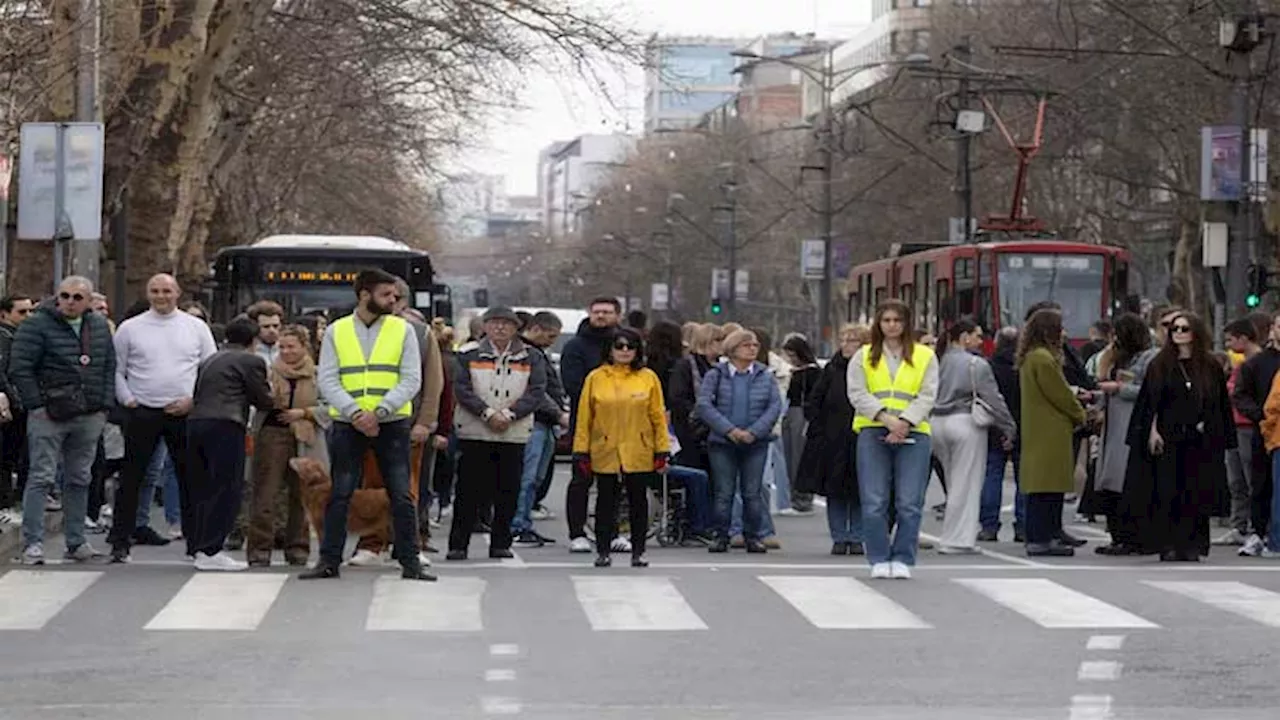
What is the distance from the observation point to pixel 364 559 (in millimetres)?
17641

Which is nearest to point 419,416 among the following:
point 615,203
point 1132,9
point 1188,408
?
point 1188,408

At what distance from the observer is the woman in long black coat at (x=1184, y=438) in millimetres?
19125

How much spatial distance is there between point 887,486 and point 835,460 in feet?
7.25

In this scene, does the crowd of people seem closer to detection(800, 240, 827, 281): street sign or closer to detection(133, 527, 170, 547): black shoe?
detection(133, 527, 170, 547): black shoe

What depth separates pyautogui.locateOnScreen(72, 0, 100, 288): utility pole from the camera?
84.9 ft

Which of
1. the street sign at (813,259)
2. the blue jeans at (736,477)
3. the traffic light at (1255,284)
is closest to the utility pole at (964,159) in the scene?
the traffic light at (1255,284)

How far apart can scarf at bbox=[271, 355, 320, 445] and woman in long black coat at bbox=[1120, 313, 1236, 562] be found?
5304 mm

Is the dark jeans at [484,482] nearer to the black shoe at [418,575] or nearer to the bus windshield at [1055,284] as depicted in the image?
the black shoe at [418,575]

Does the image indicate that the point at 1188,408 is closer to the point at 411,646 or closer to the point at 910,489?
the point at 910,489

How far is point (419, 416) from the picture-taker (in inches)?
669

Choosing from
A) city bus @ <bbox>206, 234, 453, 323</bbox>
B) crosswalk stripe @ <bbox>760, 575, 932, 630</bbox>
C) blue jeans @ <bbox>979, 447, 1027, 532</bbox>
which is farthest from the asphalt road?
city bus @ <bbox>206, 234, 453, 323</bbox>

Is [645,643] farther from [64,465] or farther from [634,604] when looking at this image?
[64,465]

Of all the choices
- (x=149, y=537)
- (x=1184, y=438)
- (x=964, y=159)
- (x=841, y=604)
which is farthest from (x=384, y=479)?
(x=964, y=159)

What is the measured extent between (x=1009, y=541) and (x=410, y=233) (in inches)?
2619
